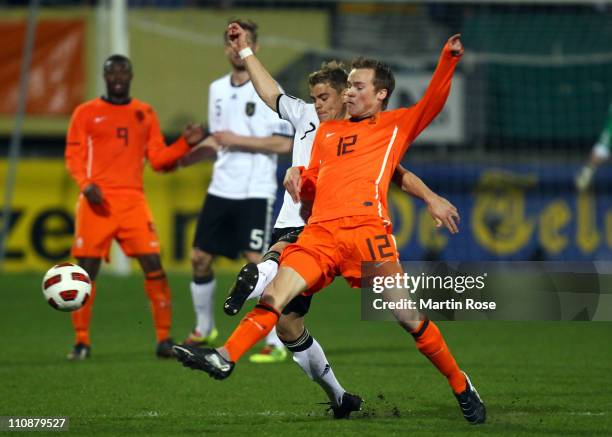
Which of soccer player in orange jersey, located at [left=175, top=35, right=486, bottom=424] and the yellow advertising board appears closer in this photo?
soccer player in orange jersey, located at [left=175, top=35, right=486, bottom=424]

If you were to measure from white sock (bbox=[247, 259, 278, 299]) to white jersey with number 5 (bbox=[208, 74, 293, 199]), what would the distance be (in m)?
3.30

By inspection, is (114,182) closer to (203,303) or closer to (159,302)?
(159,302)

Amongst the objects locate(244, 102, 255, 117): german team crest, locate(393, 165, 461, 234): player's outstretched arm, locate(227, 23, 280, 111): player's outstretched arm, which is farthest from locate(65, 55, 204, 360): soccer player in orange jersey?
locate(393, 165, 461, 234): player's outstretched arm

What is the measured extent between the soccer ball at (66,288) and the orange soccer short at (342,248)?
229cm

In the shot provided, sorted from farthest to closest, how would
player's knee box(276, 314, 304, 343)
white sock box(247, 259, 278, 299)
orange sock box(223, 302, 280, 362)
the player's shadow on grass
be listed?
the player's shadow on grass → player's knee box(276, 314, 304, 343) → white sock box(247, 259, 278, 299) → orange sock box(223, 302, 280, 362)

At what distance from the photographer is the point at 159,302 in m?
9.90

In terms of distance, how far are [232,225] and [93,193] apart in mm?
1235

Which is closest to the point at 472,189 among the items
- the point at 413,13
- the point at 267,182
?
the point at 413,13

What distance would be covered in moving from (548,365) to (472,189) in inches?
351

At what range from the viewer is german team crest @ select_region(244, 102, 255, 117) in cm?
1002

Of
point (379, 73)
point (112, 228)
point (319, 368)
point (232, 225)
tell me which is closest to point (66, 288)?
point (112, 228)

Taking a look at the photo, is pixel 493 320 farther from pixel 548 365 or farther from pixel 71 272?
pixel 71 272

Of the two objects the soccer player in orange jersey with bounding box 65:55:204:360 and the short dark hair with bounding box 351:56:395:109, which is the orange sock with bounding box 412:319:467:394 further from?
the soccer player in orange jersey with bounding box 65:55:204:360

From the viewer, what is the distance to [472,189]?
17984mm
